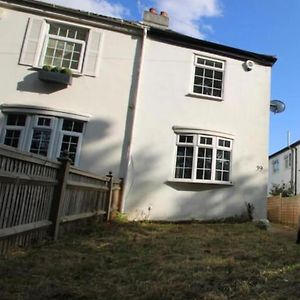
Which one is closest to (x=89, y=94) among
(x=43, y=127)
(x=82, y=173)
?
(x=43, y=127)

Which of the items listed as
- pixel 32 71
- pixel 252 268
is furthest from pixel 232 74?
pixel 252 268

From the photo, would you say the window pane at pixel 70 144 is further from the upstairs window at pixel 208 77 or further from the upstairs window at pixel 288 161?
the upstairs window at pixel 288 161

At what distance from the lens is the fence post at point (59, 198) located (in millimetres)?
6875

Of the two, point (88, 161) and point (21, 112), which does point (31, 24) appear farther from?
point (88, 161)

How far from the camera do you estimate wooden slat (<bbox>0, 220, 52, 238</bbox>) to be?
5176 millimetres

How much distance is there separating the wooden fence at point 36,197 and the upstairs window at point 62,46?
5.60 metres

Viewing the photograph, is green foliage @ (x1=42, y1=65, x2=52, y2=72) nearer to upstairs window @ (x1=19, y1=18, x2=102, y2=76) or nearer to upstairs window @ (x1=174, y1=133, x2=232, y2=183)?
upstairs window @ (x1=19, y1=18, x2=102, y2=76)

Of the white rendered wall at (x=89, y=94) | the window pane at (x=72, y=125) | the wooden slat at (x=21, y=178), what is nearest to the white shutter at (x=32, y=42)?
the white rendered wall at (x=89, y=94)

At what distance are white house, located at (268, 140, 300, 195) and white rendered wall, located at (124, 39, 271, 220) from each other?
52.6 ft

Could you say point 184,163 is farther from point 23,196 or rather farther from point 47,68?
point 23,196

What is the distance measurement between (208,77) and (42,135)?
6.13 m

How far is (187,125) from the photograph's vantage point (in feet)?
43.8

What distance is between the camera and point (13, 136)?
40.8ft

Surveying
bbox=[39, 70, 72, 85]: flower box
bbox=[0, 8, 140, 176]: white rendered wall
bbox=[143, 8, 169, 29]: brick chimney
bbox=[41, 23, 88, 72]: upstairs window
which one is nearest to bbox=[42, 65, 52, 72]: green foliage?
bbox=[39, 70, 72, 85]: flower box
